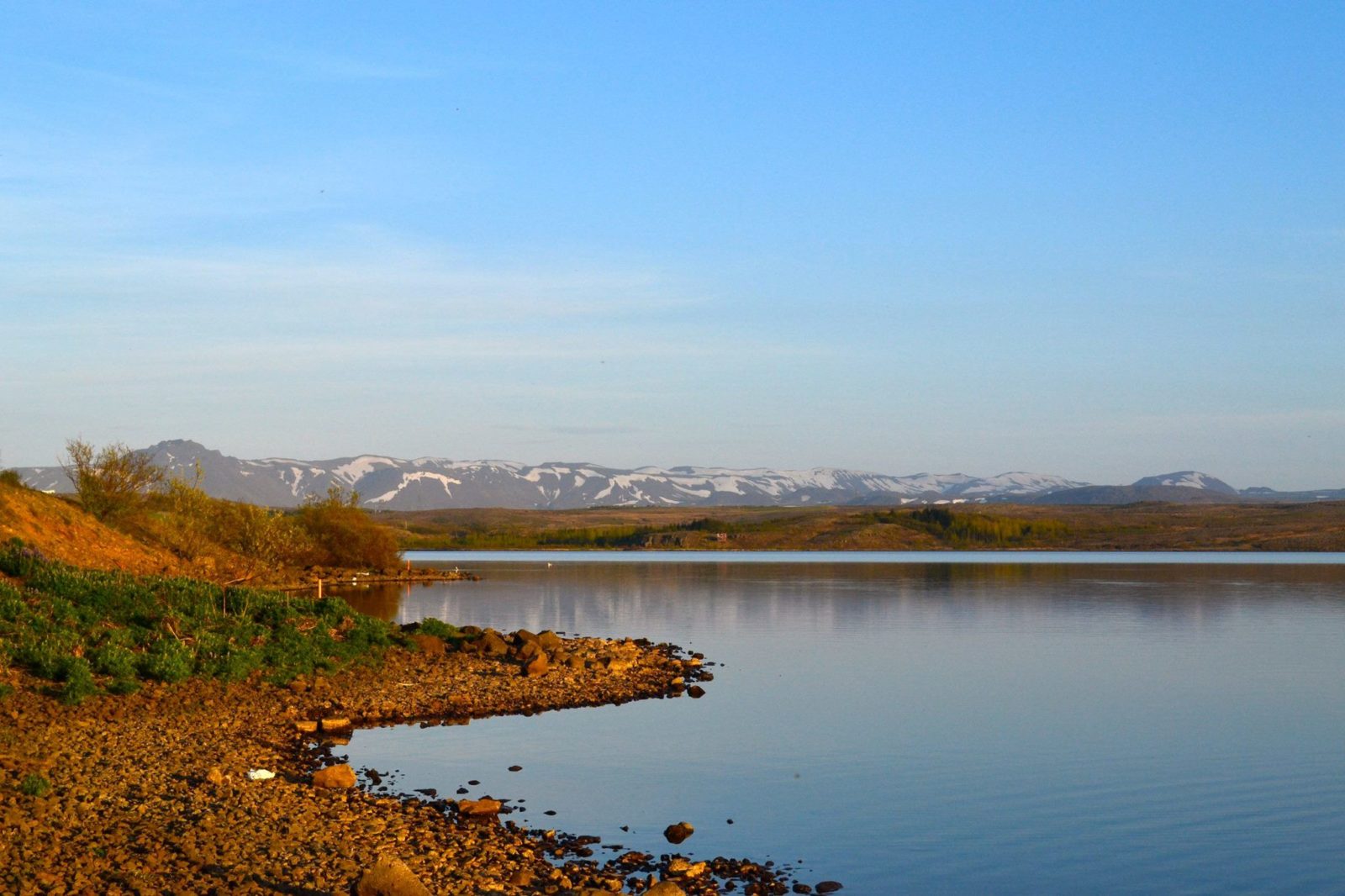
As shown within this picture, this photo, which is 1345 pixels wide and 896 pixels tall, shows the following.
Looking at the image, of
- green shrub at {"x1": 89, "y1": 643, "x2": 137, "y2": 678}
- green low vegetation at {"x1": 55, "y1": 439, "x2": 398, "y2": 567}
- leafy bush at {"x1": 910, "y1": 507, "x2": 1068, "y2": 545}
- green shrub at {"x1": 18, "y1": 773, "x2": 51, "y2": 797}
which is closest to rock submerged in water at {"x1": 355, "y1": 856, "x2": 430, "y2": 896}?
green shrub at {"x1": 18, "y1": 773, "x2": 51, "y2": 797}

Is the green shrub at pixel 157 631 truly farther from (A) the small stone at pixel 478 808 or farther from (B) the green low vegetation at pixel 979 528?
(B) the green low vegetation at pixel 979 528

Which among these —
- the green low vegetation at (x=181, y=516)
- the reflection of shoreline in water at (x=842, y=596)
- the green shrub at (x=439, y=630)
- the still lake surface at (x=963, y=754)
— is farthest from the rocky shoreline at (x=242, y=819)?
the green low vegetation at (x=181, y=516)

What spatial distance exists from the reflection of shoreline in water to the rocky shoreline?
68.9 ft

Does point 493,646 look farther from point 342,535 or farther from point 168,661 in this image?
point 342,535

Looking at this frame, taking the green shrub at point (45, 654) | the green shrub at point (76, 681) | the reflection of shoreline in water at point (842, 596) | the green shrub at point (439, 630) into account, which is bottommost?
the reflection of shoreline in water at point (842, 596)

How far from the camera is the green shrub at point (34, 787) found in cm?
1372

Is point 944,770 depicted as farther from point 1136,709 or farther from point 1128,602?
point 1128,602

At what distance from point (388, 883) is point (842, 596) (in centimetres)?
4979

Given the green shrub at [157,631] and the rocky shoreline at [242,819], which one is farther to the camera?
the green shrub at [157,631]

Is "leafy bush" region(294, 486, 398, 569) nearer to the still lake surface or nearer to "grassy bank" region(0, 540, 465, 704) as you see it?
the still lake surface

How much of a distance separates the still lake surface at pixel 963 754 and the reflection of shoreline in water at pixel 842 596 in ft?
3.53

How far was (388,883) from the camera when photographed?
10.9 meters

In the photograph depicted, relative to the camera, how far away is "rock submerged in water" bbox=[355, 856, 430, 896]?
35.7 feet

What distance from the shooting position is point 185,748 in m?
17.6
